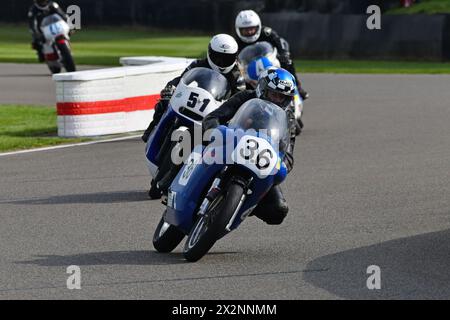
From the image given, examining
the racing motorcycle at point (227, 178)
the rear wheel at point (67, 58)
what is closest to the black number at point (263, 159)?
the racing motorcycle at point (227, 178)

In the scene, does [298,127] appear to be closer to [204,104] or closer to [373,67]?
[204,104]

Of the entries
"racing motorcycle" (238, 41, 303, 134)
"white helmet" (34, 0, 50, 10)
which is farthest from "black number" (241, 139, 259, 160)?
"white helmet" (34, 0, 50, 10)

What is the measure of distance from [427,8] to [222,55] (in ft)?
61.8

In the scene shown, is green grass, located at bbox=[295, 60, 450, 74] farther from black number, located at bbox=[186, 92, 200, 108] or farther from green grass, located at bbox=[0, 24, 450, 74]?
black number, located at bbox=[186, 92, 200, 108]

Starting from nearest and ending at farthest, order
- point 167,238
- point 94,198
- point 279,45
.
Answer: point 167,238
point 94,198
point 279,45

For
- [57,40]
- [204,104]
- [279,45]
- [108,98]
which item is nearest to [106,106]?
[108,98]

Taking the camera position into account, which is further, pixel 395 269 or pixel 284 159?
pixel 284 159

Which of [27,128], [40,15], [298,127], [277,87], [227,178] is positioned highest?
[277,87]

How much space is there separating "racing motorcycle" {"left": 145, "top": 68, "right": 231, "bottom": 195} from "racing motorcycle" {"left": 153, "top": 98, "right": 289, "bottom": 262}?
1.65 meters

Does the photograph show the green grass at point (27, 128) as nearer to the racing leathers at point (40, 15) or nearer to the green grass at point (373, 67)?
the racing leathers at point (40, 15)

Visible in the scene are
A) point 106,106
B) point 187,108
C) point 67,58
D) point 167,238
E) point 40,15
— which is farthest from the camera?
point 40,15

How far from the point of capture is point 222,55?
38.0 ft
